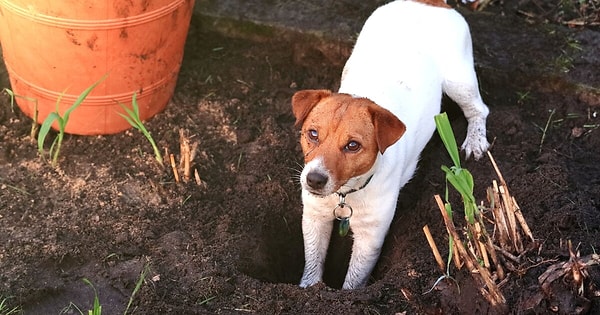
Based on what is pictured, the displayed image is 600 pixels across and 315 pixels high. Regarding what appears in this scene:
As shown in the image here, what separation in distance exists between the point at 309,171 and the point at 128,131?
1690 millimetres

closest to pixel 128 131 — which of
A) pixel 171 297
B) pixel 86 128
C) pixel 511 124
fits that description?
pixel 86 128

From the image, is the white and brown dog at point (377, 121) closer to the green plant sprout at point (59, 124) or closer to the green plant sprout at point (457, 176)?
the green plant sprout at point (457, 176)

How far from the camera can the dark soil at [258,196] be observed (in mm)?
3537

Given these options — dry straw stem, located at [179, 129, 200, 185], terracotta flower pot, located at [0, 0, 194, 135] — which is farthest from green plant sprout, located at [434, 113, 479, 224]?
terracotta flower pot, located at [0, 0, 194, 135]

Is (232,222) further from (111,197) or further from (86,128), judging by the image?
(86,128)

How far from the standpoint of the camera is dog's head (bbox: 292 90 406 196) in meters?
3.34

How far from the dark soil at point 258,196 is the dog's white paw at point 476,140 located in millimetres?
61

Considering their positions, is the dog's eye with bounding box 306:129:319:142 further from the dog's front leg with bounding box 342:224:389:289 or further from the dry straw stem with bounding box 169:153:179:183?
the dry straw stem with bounding box 169:153:179:183

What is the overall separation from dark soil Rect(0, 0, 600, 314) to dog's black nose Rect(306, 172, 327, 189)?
0.56 m

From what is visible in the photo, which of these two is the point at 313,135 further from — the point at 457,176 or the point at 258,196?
the point at 258,196

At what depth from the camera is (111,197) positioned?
4.14 meters

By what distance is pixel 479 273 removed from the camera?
127 inches

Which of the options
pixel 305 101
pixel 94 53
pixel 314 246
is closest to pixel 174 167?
pixel 94 53

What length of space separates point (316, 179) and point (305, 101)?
0.46 metres
